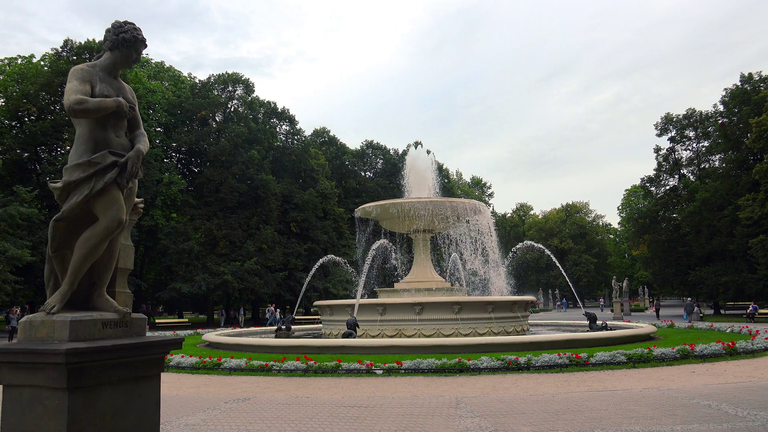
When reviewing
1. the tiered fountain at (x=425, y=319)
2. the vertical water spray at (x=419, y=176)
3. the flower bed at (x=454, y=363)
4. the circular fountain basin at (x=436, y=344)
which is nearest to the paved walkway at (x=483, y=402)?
the flower bed at (x=454, y=363)

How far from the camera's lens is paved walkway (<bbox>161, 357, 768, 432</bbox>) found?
7.08m

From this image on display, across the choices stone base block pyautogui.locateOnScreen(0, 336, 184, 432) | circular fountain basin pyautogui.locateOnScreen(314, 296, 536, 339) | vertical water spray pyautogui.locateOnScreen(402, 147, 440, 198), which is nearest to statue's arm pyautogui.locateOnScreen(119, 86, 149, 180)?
stone base block pyautogui.locateOnScreen(0, 336, 184, 432)

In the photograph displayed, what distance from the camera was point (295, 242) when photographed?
3584 centimetres

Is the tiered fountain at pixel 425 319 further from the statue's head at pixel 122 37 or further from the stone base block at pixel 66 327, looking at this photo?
the statue's head at pixel 122 37

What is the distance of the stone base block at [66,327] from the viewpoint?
4141 millimetres

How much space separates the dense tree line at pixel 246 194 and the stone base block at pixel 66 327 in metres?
22.1

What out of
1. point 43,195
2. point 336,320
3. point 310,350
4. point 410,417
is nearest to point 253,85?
point 43,195

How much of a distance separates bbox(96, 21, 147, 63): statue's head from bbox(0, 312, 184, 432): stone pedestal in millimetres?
2207

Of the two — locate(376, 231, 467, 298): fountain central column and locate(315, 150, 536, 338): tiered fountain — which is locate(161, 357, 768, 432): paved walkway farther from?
locate(376, 231, 467, 298): fountain central column

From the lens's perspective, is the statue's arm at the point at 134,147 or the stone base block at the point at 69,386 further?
the statue's arm at the point at 134,147

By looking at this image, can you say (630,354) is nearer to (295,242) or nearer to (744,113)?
(295,242)

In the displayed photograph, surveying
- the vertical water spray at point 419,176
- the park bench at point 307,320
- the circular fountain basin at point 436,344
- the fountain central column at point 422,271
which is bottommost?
the park bench at point 307,320

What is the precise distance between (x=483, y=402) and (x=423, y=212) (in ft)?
35.1

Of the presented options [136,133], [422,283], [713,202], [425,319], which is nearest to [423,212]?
[422,283]
